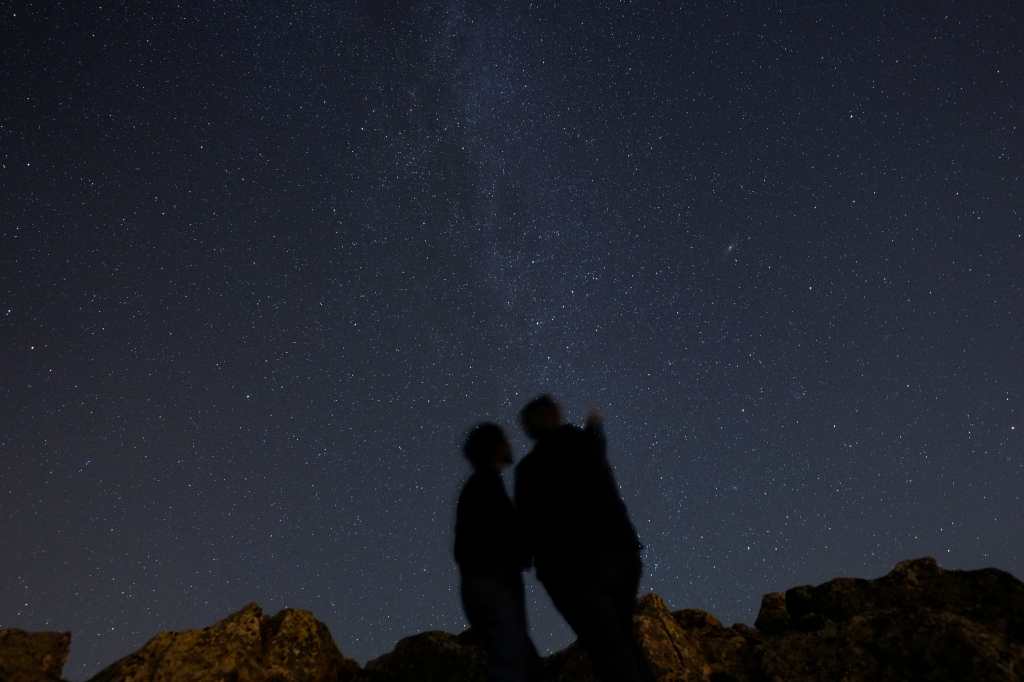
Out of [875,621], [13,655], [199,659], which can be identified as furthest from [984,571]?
[13,655]

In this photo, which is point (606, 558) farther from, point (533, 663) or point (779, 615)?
point (779, 615)

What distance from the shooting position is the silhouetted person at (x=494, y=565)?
491cm

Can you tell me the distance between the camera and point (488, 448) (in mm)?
5156

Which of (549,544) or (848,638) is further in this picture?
(848,638)

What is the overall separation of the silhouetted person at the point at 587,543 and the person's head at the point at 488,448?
239 millimetres

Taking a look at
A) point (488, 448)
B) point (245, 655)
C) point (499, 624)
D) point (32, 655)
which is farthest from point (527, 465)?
point (32, 655)

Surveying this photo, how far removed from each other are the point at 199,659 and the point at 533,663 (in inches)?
241

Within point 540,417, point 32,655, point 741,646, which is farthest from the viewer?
point 32,655

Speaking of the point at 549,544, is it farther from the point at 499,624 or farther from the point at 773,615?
the point at 773,615

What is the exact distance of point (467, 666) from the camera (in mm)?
9086

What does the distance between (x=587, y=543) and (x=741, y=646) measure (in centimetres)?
565

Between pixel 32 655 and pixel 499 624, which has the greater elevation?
pixel 32 655

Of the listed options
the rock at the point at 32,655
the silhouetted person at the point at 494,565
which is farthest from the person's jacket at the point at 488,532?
the rock at the point at 32,655

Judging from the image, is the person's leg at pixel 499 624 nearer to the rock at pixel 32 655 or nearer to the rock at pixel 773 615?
the rock at pixel 773 615
